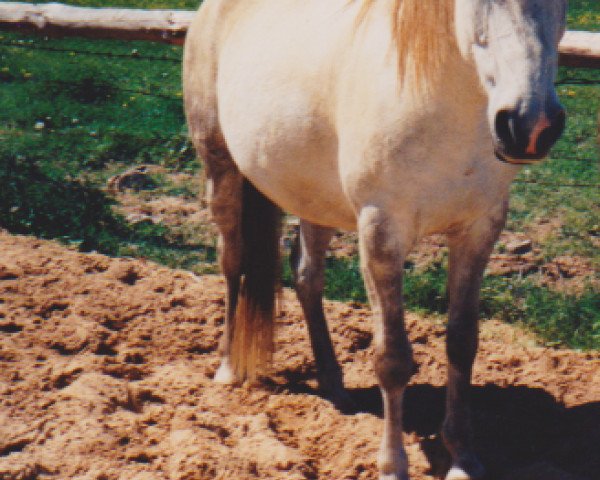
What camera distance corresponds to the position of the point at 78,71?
29.2 feet

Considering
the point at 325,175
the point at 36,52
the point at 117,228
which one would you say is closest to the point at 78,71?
the point at 36,52

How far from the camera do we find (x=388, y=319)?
10.4 feet

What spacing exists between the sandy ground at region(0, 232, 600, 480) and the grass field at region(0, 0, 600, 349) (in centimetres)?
28

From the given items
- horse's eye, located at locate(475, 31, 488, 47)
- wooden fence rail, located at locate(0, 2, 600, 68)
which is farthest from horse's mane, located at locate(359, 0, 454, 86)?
wooden fence rail, located at locate(0, 2, 600, 68)

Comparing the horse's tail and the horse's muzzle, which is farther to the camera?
the horse's tail

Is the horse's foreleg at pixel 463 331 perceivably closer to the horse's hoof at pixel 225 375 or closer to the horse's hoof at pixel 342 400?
the horse's hoof at pixel 342 400

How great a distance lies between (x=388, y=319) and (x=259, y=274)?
1.16 metres

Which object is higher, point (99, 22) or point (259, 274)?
point (99, 22)

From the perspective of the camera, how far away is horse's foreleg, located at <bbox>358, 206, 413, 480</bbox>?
3.03m

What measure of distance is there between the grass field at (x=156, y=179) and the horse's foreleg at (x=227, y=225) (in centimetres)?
79

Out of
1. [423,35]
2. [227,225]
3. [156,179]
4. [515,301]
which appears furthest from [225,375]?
[156,179]

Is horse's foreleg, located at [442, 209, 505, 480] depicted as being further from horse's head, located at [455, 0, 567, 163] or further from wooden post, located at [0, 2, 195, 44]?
wooden post, located at [0, 2, 195, 44]

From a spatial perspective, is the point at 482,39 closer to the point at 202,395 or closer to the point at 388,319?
the point at 388,319

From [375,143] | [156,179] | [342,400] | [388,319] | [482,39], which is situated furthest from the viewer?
[156,179]
